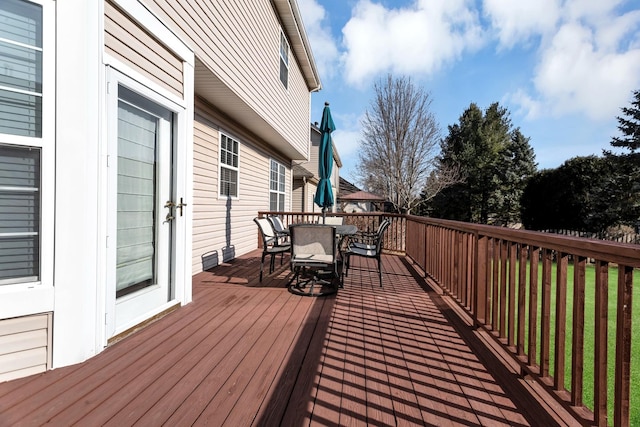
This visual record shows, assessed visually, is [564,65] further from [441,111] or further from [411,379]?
[411,379]

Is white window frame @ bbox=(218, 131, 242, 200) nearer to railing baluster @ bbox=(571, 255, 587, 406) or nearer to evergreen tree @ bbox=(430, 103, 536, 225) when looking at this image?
railing baluster @ bbox=(571, 255, 587, 406)

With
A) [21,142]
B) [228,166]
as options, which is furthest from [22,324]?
[228,166]

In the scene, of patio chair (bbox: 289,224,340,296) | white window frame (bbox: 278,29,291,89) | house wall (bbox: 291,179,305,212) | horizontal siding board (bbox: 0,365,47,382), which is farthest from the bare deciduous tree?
horizontal siding board (bbox: 0,365,47,382)

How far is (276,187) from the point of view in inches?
387

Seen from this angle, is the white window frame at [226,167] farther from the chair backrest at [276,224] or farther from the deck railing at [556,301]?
the deck railing at [556,301]

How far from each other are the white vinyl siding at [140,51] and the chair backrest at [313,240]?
1.85 meters

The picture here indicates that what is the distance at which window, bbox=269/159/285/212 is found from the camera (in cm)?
921

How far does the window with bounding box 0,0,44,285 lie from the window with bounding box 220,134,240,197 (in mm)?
3767

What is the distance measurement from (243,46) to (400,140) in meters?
12.0

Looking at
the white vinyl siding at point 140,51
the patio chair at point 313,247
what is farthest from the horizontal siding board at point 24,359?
the patio chair at point 313,247

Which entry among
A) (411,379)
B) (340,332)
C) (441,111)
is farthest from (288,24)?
(441,111)

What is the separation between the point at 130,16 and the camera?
8.35 ft

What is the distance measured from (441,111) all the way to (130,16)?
1621cm

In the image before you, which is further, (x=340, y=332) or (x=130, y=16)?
(x=340, y=332)
